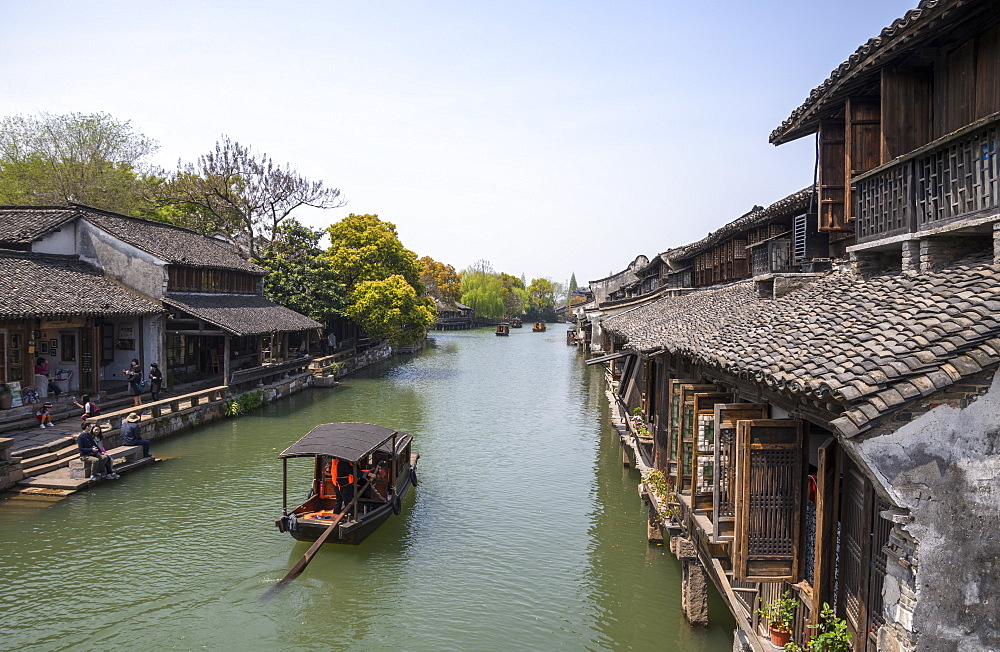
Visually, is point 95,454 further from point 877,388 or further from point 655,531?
point 877,388

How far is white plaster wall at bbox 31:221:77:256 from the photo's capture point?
22.1m

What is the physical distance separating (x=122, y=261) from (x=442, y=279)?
6045cm

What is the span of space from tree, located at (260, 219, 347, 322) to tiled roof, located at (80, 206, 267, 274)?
12.4ft

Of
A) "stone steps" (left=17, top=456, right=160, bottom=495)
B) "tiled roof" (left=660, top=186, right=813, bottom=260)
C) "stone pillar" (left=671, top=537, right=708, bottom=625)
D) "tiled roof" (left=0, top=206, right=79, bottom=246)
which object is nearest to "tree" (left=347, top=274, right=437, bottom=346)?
"tiled roof" (left=0, top=206, right=79, bottom=246)

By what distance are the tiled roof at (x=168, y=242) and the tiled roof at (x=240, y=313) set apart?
137 cm

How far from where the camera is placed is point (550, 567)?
11.8 meters

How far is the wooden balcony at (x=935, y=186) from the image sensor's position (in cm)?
589

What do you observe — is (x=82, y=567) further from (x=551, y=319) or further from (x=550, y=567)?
(x=551, y=319)

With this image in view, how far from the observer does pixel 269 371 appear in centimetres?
2797

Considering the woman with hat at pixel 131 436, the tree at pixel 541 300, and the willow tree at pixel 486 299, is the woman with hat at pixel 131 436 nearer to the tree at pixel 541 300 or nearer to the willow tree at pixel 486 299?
the willow tree at pixel 486 299

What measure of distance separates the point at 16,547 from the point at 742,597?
41.3 feet

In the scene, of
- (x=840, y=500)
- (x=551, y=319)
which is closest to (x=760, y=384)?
(x=840, y=500)

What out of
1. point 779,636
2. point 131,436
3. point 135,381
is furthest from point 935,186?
point 135,381

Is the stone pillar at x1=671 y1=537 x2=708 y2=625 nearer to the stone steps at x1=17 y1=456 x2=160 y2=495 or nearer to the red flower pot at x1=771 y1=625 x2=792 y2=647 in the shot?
the red flower pot at x1=771 y1=625 x2=792 y2=647
